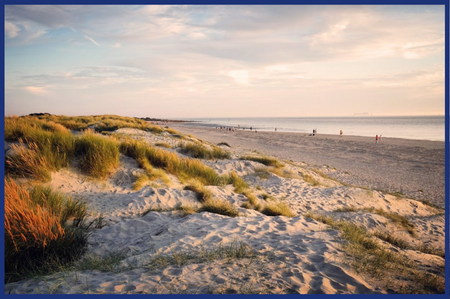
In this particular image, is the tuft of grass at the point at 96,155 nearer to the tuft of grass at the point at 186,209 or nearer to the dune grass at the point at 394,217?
the tuft of grass at the point at 186,209

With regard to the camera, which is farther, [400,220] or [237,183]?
[237,183]

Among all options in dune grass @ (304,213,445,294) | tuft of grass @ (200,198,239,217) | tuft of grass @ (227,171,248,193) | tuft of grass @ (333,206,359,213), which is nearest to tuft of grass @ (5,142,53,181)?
tuft of grass @ (200,198,239,217)

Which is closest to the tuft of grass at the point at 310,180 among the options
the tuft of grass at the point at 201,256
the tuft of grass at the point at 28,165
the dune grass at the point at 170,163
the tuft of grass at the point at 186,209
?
the dune grass at the point at 170,163

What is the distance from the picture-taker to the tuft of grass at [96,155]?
7.84 metres

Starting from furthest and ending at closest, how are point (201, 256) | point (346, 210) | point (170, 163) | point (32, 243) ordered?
1. point (170, 163)
2. point (346, 210)
3. point (32, 243)
4. point (201, 256)

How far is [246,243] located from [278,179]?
7267 mm

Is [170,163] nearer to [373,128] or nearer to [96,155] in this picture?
[96,155]

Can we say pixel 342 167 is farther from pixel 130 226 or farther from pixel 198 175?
pixel 130 226

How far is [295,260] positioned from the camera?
3.72 m

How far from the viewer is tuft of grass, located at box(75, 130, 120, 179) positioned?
25.7 ft

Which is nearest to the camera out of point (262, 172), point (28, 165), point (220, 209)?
point (220, 209)

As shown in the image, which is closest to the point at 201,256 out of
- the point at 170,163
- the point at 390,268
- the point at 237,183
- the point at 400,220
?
the point at 390,268

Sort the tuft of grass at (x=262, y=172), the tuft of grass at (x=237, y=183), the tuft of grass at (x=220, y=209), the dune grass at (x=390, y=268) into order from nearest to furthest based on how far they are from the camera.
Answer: the dune grass at (x=390, y=268) < the tuft of grass at (x=220, y=209) < the tuft of grass at (x=237, y=183) < the tuft of grass at (x=262, y=172)

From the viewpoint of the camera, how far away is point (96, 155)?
26.2 feet
